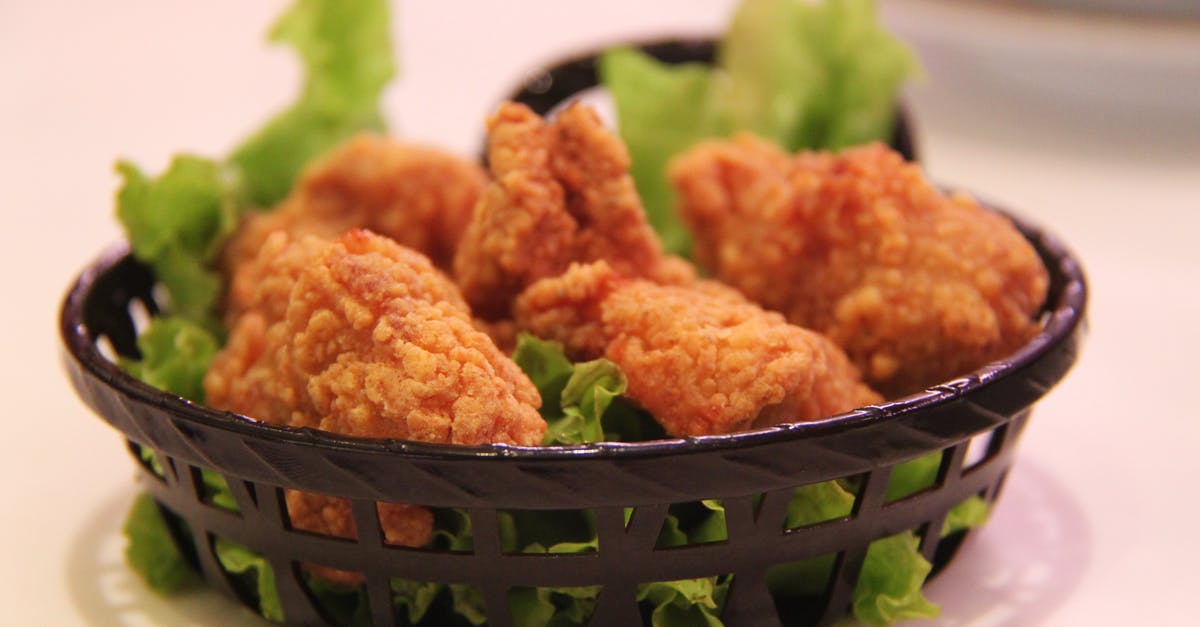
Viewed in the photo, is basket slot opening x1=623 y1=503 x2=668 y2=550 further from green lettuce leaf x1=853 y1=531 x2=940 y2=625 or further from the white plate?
the white plate

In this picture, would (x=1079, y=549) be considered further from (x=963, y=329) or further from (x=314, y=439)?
(x=314, y=439)

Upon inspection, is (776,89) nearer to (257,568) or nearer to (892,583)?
(892,583)

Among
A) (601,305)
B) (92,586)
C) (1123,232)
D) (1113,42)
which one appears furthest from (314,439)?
(1113,42)

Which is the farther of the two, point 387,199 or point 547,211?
point 387,199

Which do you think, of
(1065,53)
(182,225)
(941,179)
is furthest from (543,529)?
(1065,53)

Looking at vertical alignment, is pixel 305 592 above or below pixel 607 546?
below

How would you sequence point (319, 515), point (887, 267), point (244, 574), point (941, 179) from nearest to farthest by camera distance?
point (319, 515) < point (244, 574) < point (887, 267) < point (941, 179)
